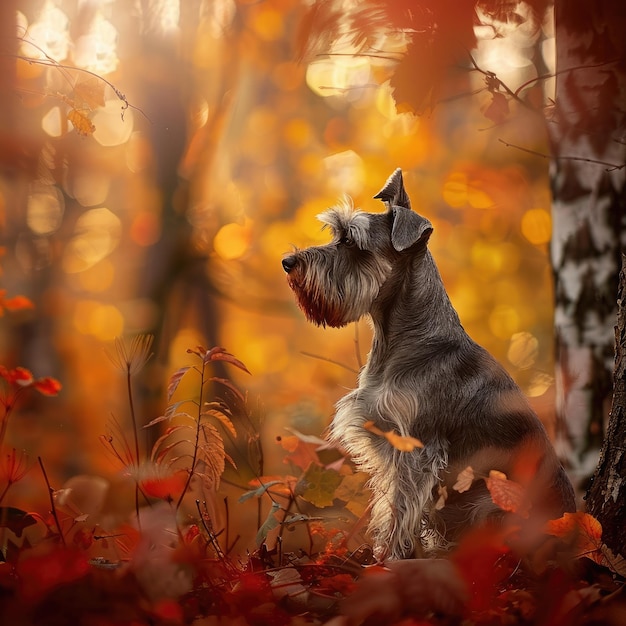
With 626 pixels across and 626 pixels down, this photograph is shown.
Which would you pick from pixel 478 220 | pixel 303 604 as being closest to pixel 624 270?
pixel 303 604

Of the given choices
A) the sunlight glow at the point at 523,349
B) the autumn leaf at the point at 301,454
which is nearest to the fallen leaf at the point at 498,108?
the autumn leaf at the point at 301,454

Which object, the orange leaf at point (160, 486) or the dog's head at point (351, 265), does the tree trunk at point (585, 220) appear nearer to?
the dog's head at point (351, 265)

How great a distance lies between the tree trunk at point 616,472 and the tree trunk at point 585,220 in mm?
1133

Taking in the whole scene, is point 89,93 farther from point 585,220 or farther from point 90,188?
point 90,188

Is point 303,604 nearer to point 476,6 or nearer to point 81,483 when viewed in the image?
point 81,483

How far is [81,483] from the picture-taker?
341cm

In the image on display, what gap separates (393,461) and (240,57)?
7.59 metres

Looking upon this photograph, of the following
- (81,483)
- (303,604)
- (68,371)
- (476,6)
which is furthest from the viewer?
(68,371)

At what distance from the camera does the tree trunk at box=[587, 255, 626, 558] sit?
271 centimetres

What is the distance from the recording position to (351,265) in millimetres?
3412

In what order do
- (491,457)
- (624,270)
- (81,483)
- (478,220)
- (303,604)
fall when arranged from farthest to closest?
(478,220) < (81,483) < (491,457) < (624,270) < (303,604)

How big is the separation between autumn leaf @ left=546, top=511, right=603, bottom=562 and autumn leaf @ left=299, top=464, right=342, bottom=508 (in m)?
1.12

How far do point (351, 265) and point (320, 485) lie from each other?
3.71 ft

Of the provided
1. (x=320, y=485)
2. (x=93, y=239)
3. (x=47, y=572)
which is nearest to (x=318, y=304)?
(x=320, y=485)
